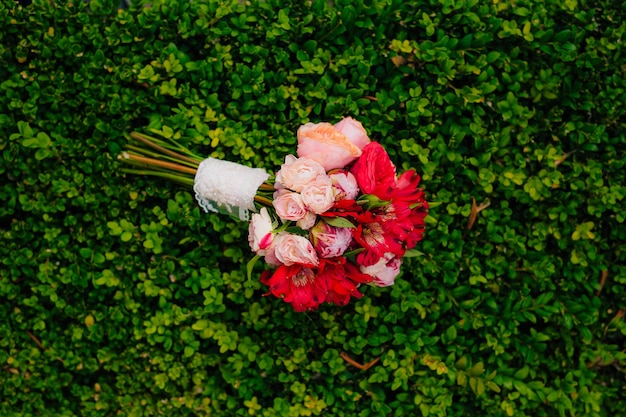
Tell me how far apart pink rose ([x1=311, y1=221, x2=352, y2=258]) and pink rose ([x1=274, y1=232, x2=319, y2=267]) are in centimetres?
2

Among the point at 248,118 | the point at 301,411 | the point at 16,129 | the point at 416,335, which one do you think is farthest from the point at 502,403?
the point at 16,129

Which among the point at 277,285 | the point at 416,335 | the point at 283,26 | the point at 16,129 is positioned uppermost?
the point at 283,26

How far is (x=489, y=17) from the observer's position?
6.83 ft

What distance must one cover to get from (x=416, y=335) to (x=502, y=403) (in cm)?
46

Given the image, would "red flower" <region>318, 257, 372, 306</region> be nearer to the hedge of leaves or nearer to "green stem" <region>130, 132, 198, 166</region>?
the hedge of leaves

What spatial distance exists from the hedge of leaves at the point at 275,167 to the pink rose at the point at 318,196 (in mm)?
582

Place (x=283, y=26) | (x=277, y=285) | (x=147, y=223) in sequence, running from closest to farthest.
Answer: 1. (x=277, y=285)
2. (x=283, y=26)
3. (x=147, y=223)

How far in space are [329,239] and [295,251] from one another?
0.34ft

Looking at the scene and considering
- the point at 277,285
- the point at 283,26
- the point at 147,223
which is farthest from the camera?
the point at 147,223

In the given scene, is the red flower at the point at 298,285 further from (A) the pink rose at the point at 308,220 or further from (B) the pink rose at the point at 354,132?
(B) the pink rose at the point at 354,132

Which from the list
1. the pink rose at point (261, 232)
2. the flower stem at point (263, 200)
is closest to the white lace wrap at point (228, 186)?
the flower stem at point (263, 200)

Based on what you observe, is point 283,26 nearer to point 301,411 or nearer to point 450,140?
point 450,140

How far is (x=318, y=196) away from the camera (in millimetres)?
1545

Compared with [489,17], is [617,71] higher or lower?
lower
